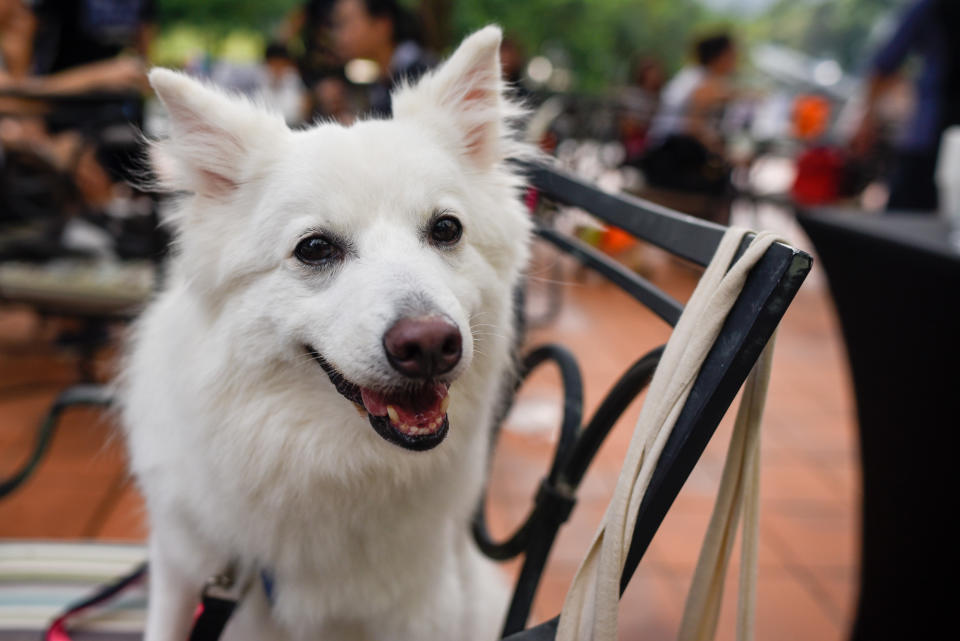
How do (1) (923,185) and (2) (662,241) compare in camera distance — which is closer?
(2) (662,241)

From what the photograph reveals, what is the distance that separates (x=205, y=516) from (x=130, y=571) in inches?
19.5

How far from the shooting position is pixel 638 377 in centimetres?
103

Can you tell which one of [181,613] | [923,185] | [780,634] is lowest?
[181,613]

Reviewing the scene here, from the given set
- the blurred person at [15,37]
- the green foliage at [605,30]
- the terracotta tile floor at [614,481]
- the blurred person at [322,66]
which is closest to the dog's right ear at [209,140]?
the terracotta tile floor at [614,481]

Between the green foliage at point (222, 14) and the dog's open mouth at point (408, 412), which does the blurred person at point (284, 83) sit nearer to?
the dog's open mouth at point (408, 412)

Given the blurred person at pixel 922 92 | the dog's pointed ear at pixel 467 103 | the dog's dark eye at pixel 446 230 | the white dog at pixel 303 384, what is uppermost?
the blurred person at pixel 922 92

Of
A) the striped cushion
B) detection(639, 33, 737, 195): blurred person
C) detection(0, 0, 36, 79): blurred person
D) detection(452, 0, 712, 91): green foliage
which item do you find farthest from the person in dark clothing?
detection(452, 0, 712, 91): green foliage

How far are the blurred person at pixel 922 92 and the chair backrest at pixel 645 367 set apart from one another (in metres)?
2.80

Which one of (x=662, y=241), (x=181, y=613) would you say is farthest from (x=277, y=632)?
(x=662, y=241)

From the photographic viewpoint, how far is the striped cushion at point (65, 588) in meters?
1.32

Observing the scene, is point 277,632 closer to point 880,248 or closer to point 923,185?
point 880,248

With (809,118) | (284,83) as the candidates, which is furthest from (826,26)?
(284,83)

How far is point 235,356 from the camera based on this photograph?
121cm

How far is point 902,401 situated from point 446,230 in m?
1.17
